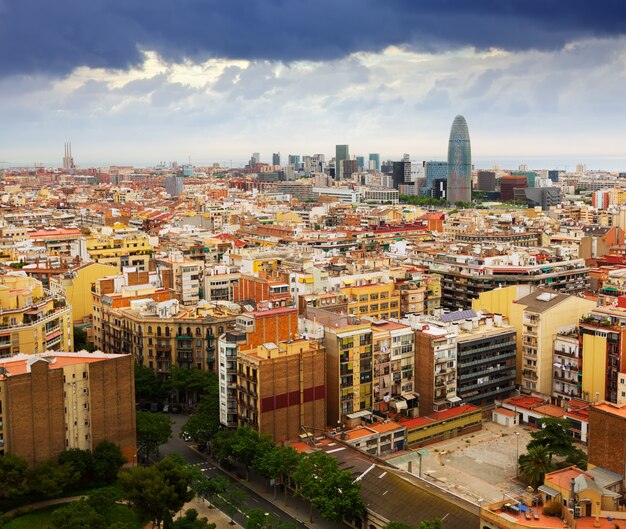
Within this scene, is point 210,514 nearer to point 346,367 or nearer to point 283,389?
point 283,389

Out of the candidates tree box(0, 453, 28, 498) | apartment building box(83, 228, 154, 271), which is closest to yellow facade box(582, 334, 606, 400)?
tree box(0, 453, 28, 498)

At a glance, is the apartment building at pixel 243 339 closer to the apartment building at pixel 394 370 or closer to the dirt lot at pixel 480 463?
the apartment building at pixel 394 370

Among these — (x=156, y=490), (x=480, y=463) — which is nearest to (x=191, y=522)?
(x=156, y=490)

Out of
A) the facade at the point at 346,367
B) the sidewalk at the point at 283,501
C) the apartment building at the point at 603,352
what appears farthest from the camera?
the apartment building at the point at 603,352

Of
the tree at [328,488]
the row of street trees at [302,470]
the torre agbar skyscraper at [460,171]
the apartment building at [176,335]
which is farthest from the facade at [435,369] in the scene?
the torre agbar skyscraper at [460,171]

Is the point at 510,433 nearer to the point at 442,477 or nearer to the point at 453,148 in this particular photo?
the point at 442,477
